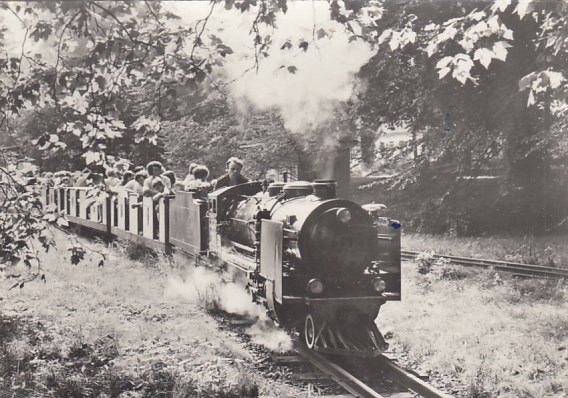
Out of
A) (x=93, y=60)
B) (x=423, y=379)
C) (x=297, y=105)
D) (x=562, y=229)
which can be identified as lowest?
(x=423, y=379)

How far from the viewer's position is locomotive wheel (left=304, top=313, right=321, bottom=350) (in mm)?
6164

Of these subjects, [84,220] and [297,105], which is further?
[84,220]

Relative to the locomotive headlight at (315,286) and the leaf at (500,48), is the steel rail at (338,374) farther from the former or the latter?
the leaf at (500,48)

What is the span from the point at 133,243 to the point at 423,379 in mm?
8550

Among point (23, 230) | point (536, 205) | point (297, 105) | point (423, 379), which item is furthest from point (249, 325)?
point (536, 205)

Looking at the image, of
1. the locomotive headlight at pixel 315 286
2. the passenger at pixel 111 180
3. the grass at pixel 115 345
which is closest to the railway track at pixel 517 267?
the locomotive headlight at pixel 315 286

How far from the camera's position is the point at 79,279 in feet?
31.6

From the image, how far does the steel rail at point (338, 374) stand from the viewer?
4977 millimetres

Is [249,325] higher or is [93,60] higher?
[93,60]

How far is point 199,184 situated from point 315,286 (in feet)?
14.6

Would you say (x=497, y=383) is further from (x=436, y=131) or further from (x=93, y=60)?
(x=436, y=131)

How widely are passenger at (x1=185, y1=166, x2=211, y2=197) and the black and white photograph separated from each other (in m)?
0.07

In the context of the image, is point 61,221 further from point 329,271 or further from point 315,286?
point 329,271

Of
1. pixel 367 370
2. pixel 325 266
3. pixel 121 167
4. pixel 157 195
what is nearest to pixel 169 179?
pixel 157 195
